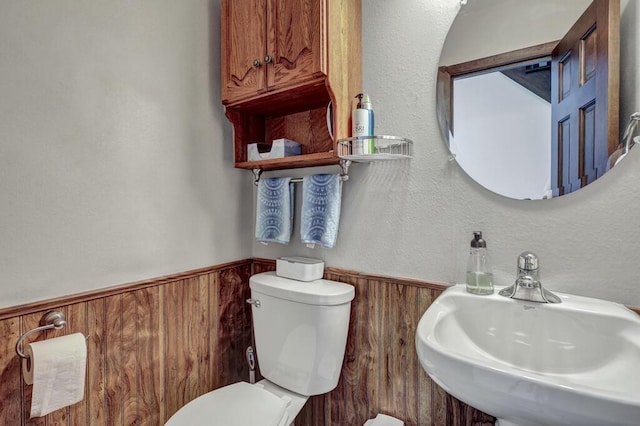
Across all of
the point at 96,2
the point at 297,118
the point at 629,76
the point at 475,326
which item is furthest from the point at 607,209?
the point at 96,2

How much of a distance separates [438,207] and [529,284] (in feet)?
1.22

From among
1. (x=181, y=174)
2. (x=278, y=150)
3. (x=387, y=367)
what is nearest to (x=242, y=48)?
(x=278, y=150)

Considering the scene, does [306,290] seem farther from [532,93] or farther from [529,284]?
[532,93]

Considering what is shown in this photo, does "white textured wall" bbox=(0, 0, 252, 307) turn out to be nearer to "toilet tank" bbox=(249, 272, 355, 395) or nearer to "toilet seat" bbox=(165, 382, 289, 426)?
"toilet tank" bbox=(249, 272, 355, 395)

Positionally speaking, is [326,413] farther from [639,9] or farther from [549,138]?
[639,9]

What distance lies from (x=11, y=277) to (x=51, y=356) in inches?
10.3

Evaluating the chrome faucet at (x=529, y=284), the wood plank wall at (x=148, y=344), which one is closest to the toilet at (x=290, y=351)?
the wood plank wall at (x=148, y=344)

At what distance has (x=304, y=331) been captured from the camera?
4.21 ft

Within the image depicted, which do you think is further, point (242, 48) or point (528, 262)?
point (242, 48)

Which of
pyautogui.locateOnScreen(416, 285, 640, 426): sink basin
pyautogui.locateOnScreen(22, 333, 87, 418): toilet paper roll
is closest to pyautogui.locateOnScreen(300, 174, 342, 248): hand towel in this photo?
pyautogui.locateOnScreen(416, 285, 640, 426): sink basin

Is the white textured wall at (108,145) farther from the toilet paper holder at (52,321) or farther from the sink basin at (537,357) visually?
the sink basin at (537,357)

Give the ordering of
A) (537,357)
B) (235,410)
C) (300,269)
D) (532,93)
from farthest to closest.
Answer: (300,269), (235,410), (532,93), (537,357)

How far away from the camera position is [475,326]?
3.34 ft

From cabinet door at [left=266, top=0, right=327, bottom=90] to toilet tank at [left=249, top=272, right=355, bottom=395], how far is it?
2.60 feet
